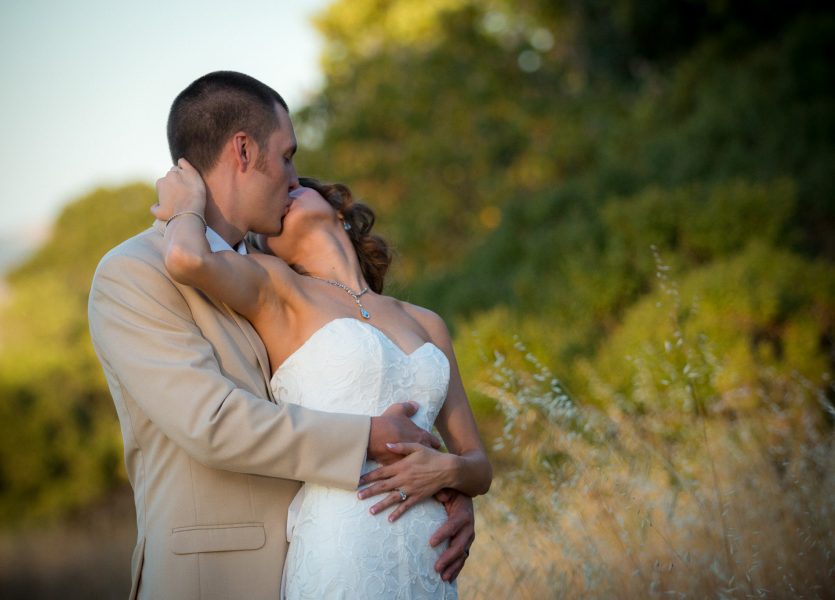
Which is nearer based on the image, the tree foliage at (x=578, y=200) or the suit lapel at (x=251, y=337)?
the suit lapel at (x=251, y=337)

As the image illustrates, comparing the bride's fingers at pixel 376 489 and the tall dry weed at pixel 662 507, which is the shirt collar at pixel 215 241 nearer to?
the bride's fingers at pixel 376 489

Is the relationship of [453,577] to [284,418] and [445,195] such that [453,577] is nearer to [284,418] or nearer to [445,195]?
[284,418]

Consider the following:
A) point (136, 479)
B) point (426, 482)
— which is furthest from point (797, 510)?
point (136, 479)

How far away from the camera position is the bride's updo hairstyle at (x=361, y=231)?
3.65 metres

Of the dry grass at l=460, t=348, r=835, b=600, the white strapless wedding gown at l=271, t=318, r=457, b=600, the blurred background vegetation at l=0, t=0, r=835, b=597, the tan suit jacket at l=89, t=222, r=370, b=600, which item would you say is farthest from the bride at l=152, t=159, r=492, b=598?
the dry grass at l=460, t=348, r=835, b=600

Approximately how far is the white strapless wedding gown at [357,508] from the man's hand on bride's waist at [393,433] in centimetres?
7

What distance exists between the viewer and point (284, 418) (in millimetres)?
2729

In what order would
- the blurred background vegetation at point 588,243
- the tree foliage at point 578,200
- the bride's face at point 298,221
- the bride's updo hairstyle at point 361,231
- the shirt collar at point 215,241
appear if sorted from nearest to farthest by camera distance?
the shirt collar at point 215,241 → the bride's face at point 298,221 → the bride's updo hairstyle at point 361,231 → the blurred background vegetation at point 588,243 → the tree foliage at point 578,200

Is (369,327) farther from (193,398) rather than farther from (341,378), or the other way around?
(193,398)

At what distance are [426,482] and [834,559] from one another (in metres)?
2.33

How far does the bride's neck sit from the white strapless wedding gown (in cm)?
32

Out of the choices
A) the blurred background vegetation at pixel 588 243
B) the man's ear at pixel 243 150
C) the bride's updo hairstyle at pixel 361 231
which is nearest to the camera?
the man's ear at pixel 243 150

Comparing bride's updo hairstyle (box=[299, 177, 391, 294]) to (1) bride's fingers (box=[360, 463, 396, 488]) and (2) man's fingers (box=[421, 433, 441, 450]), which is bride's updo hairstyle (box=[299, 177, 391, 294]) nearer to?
(2) man's fingers (box=[421, 433, 441, 450])

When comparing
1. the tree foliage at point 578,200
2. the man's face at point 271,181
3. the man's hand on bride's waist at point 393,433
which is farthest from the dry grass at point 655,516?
the man's face at point 271,181
